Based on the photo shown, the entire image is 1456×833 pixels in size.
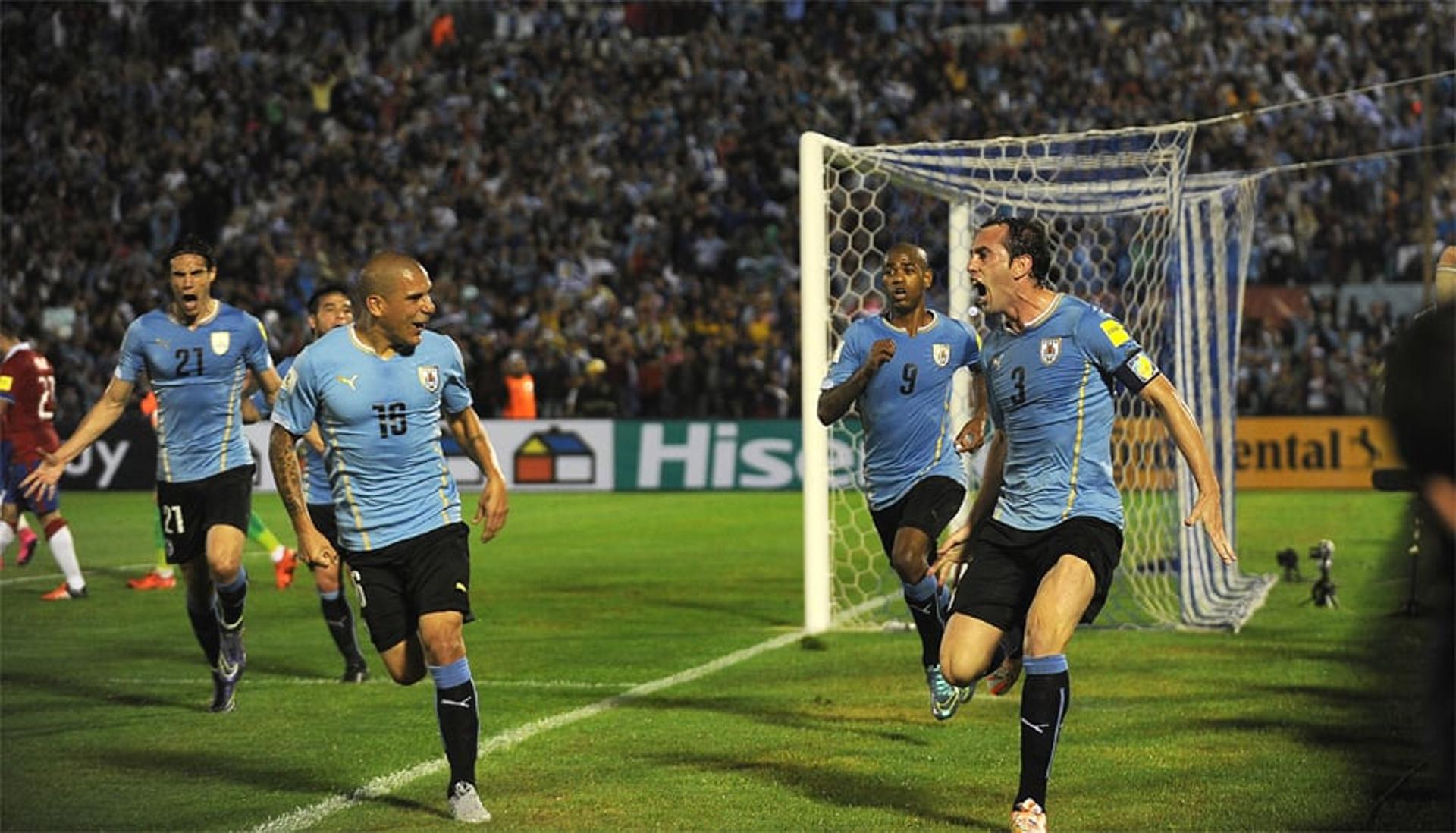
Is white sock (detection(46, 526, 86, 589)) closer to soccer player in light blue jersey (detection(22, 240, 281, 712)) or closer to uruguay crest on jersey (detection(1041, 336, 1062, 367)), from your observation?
soccer player in light blue jersey (detection(22, 240, 281, 712))

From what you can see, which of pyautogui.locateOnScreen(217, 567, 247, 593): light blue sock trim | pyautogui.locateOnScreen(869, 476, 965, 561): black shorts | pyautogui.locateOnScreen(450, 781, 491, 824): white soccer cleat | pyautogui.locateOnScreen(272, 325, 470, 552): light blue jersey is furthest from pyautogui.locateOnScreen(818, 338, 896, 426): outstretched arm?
pyautogui.locateOnScreen(217, 567, 247, 593): light blue sock trim

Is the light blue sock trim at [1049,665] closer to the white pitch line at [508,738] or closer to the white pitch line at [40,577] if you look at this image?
the white pitch line at [508,738]

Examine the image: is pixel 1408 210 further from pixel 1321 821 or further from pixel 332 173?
pixel 1321 821

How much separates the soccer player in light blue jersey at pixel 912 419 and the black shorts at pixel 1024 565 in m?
2.61

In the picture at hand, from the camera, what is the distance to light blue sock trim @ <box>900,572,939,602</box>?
10129 mm

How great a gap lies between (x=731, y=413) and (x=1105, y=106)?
1029cm

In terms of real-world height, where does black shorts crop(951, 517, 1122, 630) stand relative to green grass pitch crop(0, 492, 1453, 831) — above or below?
above

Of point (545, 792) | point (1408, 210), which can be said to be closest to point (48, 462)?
point (545, 792)

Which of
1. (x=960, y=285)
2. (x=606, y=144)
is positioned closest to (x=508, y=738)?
(x=960, y=285)

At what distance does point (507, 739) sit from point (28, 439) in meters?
8.34

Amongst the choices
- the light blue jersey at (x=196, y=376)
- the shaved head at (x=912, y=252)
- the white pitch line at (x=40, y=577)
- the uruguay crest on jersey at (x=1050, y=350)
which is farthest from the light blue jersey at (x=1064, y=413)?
the white pitch line at (x=40, y=577)

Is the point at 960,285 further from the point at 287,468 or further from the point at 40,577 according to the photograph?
the point at 40,577

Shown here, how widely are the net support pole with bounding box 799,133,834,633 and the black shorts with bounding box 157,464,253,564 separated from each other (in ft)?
13.8

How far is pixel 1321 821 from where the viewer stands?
7.36 metres
